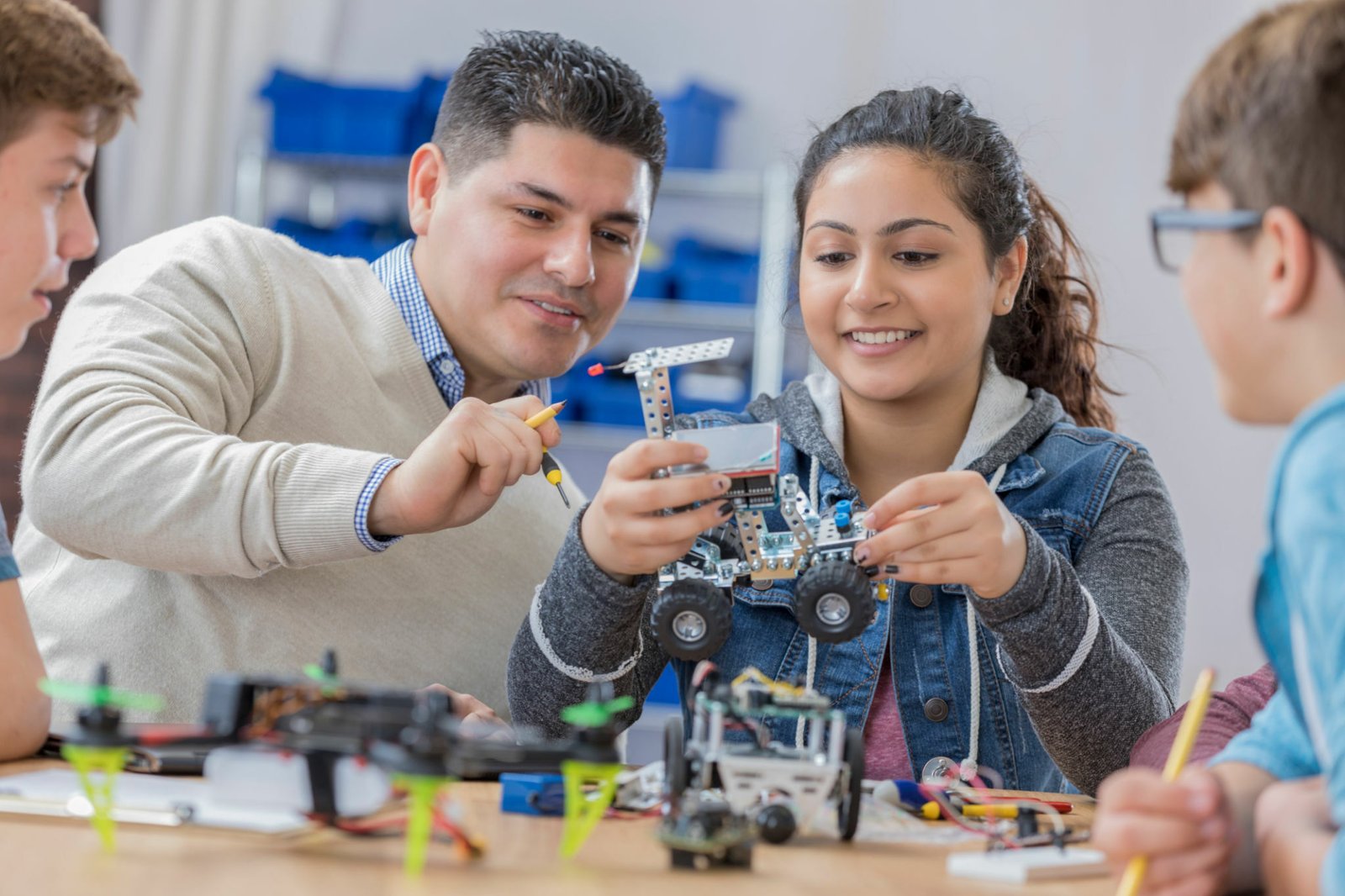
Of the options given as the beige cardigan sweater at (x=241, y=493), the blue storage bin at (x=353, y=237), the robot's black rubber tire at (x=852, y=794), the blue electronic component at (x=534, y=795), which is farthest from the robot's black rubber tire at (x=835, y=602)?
the blue storage bin at (x=353, y=237)

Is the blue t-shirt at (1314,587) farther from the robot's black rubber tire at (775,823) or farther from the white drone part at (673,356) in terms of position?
the white drone part at (673,356)

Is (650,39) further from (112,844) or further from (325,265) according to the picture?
(112,844)

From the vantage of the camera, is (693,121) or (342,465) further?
(693,121)

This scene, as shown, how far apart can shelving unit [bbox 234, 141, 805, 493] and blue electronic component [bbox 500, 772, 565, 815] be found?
9.92 ft

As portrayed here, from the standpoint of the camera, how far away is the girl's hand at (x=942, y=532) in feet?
3.99

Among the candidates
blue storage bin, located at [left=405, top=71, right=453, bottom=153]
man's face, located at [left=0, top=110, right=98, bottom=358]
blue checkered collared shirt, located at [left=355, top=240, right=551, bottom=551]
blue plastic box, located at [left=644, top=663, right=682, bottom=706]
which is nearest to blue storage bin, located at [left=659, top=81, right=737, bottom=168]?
blue storage bin, located at [left=405, top=71, right=453, bottom=153]

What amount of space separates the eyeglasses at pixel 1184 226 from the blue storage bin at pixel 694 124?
3.45 metres

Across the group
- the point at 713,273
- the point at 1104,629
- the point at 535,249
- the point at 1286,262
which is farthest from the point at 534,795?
the point at 713,273

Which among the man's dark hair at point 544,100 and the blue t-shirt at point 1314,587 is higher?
the man's dark hair at point 544,100

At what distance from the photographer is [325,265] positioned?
6.56 feet

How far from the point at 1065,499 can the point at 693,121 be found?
300 centimetres

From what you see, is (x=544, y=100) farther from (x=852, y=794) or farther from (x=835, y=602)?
(x=852, y=794)

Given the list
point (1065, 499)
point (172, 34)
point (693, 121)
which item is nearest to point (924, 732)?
point (1065, 499)

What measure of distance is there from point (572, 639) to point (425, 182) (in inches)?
38.0
